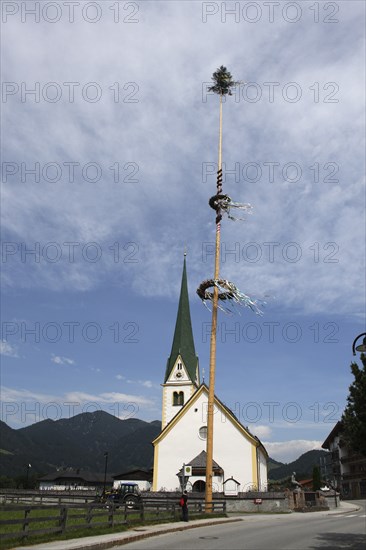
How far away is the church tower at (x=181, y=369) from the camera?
60500 mm

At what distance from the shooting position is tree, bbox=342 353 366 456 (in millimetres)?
14531

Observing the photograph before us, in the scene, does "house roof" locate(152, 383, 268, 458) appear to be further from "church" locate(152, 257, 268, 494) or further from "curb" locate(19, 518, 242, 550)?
"curb" locate(19, 518, 242, 550)

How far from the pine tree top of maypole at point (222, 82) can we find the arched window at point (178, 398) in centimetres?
3968

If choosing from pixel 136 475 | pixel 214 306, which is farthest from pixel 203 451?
pixel 136 475

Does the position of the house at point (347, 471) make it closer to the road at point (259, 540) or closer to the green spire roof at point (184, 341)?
the green spire roof at point (184, 341)

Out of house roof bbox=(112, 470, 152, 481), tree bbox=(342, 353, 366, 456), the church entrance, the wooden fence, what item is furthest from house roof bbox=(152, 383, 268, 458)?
house roof bbox=(112, 470, 152, 481)

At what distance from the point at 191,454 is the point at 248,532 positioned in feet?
90.7

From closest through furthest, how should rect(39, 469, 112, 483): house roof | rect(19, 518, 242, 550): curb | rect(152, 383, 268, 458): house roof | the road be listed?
rect(19, 518, 242, 550): curb, the road, rect(152, 383, 268, 458): house roof, rect(39, 469, 112, 483): house roof

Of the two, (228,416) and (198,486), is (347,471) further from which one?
(198,486)

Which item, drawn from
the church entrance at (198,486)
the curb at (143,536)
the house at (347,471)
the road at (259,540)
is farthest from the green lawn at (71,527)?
the house at (347,471)

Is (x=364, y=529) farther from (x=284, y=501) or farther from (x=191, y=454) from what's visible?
(x=191, y=454)

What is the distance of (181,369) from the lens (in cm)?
6231

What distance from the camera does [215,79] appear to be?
32.0 metres

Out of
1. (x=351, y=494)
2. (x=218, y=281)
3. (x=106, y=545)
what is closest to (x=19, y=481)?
(x=351, y=494)
